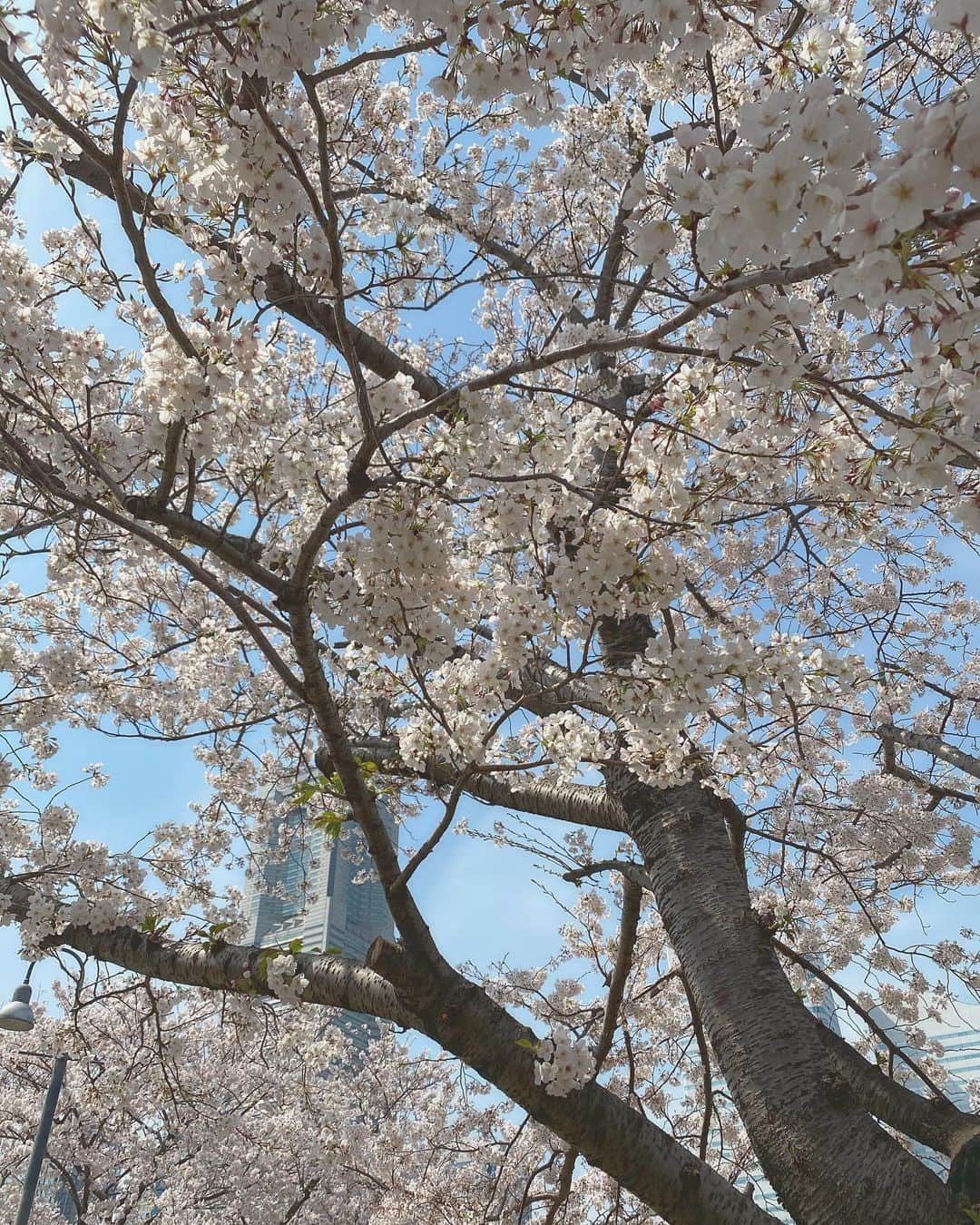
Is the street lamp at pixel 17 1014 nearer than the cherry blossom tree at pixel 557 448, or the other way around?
the cherry blossom tree at pixel 557 448

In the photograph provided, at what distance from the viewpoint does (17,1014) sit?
5.95 meters

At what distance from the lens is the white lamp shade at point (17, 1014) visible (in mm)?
5879

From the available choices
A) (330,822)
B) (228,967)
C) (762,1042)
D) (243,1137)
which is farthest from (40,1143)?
(762,1042)

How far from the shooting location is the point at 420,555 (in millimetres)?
2426

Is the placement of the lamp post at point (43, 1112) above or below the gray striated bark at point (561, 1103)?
above

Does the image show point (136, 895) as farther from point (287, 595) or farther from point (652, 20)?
point (652, 20)

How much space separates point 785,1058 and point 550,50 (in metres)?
2.98

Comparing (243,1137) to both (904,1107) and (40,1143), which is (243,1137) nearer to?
(40,1143)

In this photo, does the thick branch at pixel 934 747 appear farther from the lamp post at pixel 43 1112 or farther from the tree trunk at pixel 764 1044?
the lamp post at pixel 43 1112

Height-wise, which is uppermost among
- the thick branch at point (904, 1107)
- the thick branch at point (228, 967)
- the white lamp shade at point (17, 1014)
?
the white lamp shade at point (17, 1014)

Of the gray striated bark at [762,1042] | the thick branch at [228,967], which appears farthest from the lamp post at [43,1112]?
the gray striated bark at [762,1042]

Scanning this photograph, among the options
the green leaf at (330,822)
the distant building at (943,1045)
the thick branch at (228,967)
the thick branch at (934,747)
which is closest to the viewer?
the green leaf at (330,822)

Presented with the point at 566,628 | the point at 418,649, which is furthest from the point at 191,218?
the point at 566,628

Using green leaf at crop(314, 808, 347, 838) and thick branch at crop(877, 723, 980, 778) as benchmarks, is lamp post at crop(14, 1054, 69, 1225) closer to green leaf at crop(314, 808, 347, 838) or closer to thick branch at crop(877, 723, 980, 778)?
green leaf at crop(314, 808, 347, 838)
